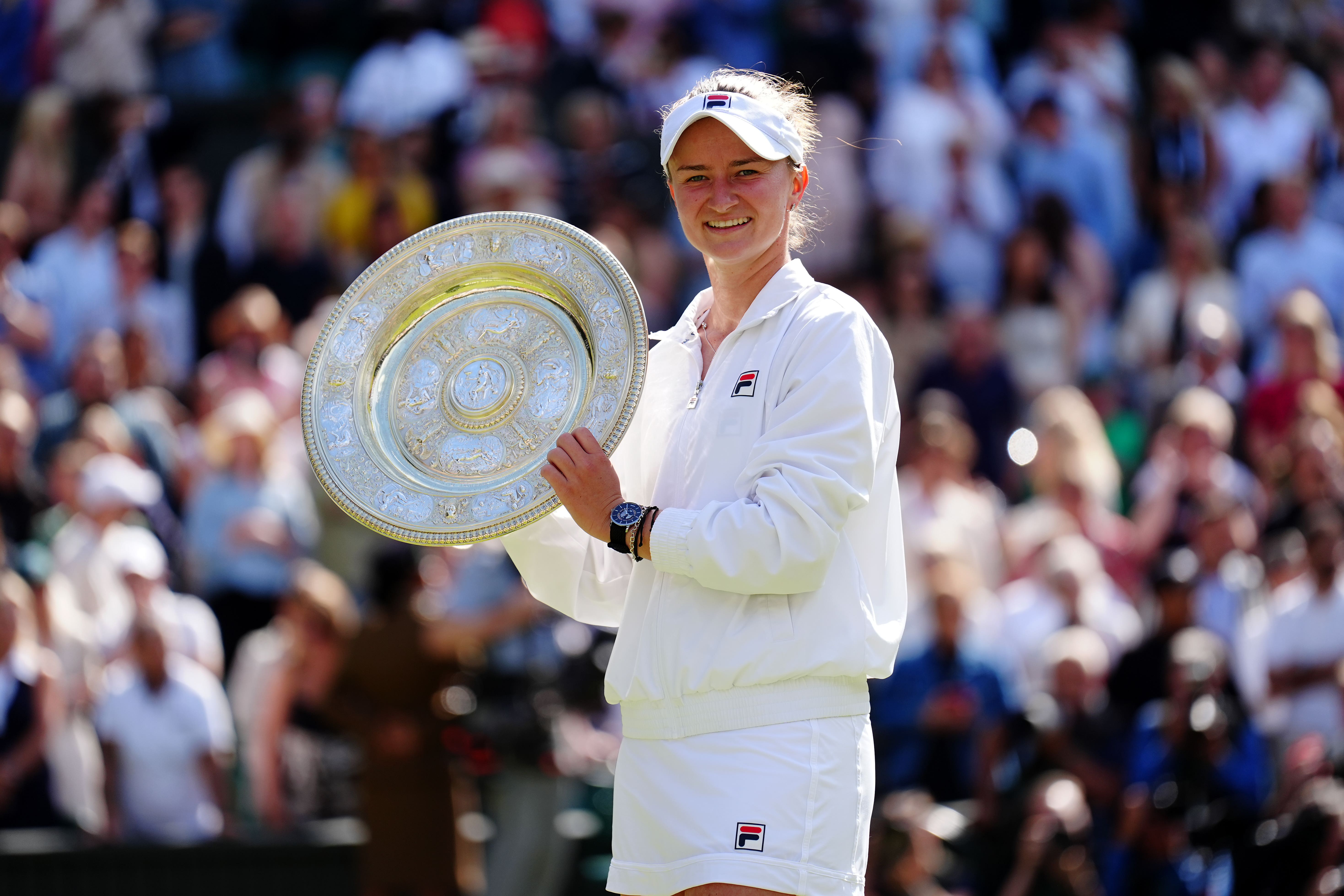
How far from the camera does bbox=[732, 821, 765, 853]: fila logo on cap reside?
3.66 metres

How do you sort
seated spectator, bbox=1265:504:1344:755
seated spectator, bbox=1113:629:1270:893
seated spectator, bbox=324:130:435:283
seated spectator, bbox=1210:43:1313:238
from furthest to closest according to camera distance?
seated spectator, bbox=1210:43:1313:238 → seated spectator, bbox=324:130:435:283 → seated spectator, bbox=1265:504:1344:755 → seated spectator, bbox=1113:629:1270:893

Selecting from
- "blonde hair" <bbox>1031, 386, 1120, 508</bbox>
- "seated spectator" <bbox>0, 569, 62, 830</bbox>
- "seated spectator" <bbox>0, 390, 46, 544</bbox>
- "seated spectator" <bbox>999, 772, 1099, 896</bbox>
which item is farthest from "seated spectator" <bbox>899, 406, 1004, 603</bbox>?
"seated spectator" <bbox>0, 390, 46, 544</bbox>

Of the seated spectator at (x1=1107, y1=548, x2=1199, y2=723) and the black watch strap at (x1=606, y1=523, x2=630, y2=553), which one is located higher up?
the black watch strap at (x1=606, y1=523, x2=630, y2=553)

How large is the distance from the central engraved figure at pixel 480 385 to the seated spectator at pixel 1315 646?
16.9ft

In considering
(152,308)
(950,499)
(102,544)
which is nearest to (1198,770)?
(950,499)

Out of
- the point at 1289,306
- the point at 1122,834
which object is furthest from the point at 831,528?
the point at 1289,306

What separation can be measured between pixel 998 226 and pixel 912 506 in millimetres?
3382

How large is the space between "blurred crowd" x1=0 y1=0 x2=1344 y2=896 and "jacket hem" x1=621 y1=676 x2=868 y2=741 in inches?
159

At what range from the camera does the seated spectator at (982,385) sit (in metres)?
11.2

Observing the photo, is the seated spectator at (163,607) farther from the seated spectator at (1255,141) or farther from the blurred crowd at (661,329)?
the seated spectator at (1255,141)

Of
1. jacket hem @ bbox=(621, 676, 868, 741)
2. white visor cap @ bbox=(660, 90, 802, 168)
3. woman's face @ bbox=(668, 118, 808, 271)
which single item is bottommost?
jacket hem @ bbox=(621, 676, 868, 741)

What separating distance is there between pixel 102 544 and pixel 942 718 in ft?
14.2

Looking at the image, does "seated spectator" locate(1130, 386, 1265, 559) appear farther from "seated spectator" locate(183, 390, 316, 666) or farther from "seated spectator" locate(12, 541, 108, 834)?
"seated spectator" locate(12, 541, 108, 834)

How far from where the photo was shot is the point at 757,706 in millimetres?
3727
